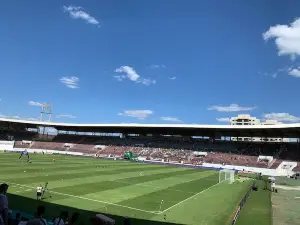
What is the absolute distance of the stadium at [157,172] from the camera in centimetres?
2125

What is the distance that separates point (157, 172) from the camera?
50781mm

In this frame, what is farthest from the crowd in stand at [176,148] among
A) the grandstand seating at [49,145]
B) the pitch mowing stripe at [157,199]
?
the pitch mowing stripe at [157,199]

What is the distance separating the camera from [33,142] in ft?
354

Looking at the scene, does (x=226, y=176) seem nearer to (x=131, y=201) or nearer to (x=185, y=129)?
(x=131, y=201)

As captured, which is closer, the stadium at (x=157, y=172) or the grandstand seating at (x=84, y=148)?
the stadium at (x=157, y=172)

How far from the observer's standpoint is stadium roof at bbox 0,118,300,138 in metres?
72.6

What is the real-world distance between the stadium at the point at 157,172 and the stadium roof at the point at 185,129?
277mm

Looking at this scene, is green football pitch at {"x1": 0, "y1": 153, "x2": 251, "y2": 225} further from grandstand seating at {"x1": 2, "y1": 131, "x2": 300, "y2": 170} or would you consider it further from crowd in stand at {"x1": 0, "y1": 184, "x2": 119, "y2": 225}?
grandstand seating at {"x1": 2, "y1": 131, "x2": 300, "y2": 170}

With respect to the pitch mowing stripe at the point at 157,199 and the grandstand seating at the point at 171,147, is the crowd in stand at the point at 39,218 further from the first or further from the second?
the grandstand seating at the point at 171,147

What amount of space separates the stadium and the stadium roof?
0.28m

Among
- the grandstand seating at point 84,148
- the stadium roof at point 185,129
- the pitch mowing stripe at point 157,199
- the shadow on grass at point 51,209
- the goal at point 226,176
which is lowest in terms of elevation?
the shadow on grass at point 51,209

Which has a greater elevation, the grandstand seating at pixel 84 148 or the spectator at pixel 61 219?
the grandstand seating at pixel 84 148

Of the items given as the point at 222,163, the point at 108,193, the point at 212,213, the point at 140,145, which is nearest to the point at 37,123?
the point at 140,145

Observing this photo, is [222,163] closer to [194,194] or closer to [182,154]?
[182,154]
